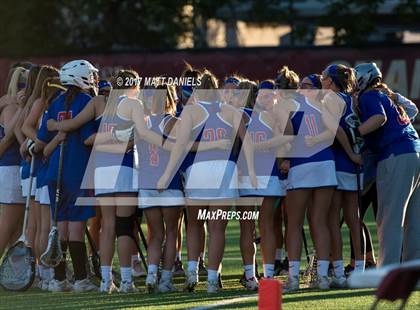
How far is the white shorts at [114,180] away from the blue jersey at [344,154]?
1.96 metres

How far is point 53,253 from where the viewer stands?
37.7 ft

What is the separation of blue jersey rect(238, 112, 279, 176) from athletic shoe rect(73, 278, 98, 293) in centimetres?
178

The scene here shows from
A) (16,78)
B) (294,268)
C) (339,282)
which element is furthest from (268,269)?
(16,78)

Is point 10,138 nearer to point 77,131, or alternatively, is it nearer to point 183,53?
point 77,131

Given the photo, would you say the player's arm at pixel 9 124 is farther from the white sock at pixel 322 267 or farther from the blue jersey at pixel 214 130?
the white sock at pixel 322 267

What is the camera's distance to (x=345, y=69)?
11789mm

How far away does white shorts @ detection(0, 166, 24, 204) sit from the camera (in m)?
12.6

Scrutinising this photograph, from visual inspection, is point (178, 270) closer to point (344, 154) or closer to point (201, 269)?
point (201, 269)

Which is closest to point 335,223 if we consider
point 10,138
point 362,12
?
point 10,138

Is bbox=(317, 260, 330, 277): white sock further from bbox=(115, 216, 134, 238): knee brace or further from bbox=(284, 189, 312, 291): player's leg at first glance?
bbox=(115, 216, 134, 238): knee brace

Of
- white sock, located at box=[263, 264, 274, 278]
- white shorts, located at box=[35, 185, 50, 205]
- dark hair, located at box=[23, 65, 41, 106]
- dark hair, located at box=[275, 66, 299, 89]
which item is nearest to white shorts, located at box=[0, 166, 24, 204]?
white shorts, located at box=[35, 185, 50, 205]

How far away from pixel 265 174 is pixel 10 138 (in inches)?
107

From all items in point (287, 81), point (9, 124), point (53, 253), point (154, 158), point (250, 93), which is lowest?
point (53, 253)

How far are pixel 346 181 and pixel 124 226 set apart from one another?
2.16 m
